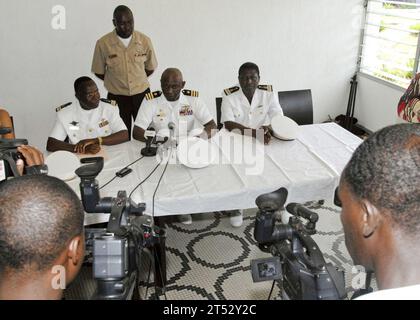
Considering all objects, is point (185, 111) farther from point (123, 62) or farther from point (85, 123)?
point (123, 62)

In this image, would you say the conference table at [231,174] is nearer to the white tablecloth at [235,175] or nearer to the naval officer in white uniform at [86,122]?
the white tablecloth at [235,175]

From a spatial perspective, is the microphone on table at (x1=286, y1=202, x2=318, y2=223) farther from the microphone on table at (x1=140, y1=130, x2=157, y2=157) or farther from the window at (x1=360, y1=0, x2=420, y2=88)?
the window at (x1=360, y1=0, x2=420, y2=88)

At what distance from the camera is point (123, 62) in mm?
3613

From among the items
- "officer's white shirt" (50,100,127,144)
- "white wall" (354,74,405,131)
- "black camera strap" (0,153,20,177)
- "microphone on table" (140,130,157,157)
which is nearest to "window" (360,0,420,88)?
"white wall" (354,74,405,131)

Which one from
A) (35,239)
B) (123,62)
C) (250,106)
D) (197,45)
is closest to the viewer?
(35,239)

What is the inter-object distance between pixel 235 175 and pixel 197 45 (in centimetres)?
240

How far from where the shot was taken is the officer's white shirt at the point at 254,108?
326cm

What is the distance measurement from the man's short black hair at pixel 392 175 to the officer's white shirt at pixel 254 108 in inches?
93.0

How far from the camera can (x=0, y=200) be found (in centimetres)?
96

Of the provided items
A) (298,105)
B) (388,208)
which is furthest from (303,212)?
(298,105)

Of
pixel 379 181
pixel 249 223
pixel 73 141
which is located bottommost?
pixel 249 223
